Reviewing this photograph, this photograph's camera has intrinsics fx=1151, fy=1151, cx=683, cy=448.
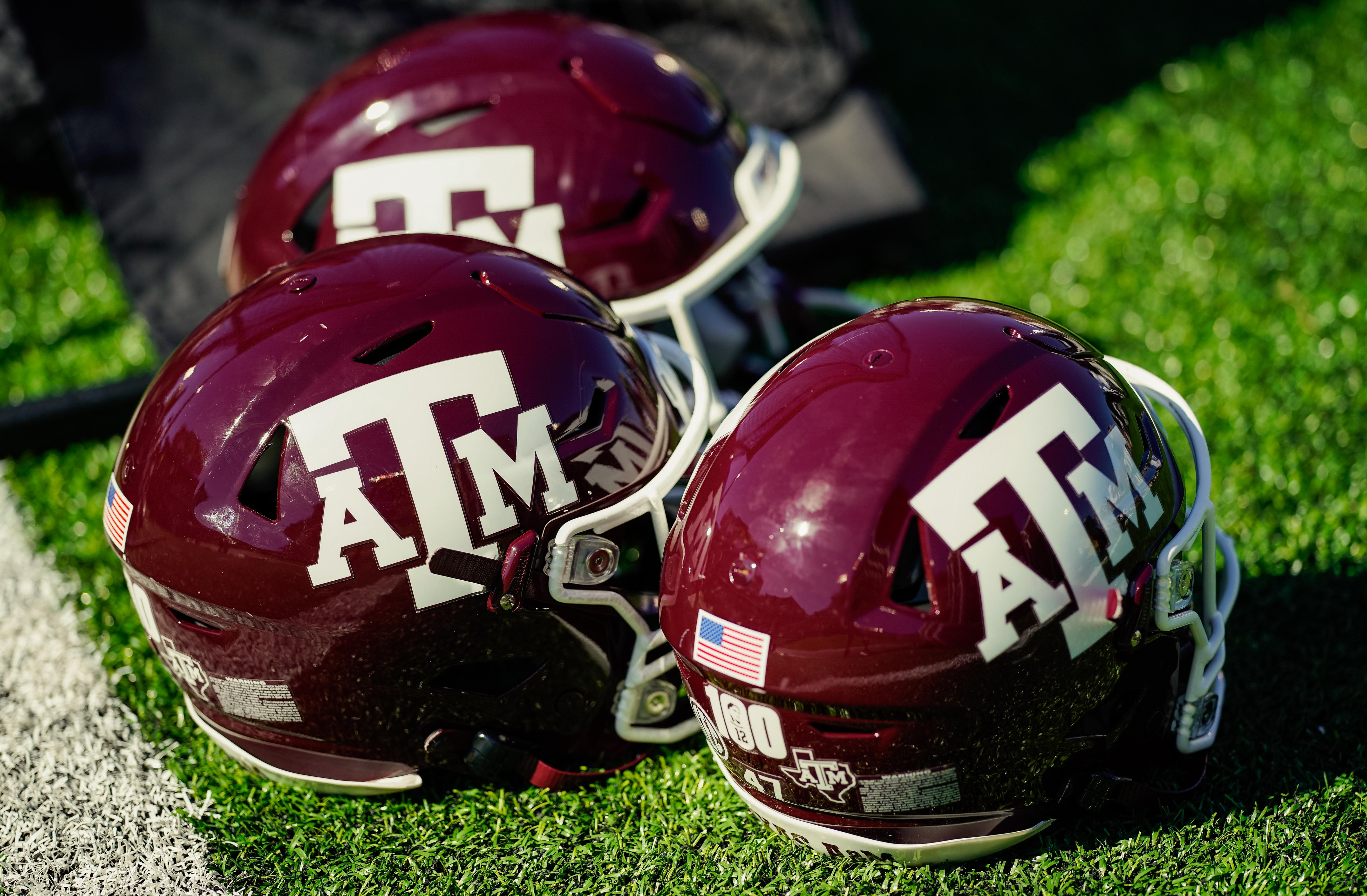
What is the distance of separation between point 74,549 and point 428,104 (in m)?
1.47

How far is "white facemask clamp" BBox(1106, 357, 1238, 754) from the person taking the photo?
1835mm

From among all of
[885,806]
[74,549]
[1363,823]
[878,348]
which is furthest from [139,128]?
[1363,823]

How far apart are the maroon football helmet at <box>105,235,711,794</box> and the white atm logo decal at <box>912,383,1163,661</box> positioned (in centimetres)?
57

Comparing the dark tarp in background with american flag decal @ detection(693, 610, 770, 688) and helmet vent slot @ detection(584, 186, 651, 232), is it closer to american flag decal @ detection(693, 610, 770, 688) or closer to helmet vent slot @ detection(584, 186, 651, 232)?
helmet vent slot @ detection(584, 186, 651, 232)

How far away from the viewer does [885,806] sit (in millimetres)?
1890

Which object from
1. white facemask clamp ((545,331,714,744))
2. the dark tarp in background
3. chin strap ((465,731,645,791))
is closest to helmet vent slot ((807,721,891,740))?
white facemask clamp ((545,331,714,744))

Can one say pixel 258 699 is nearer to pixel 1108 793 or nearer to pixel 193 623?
pixel 193 623

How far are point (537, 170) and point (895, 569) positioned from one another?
125 cm

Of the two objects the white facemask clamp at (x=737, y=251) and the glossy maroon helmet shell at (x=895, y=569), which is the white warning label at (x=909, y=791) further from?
the white facemask clamp at (x=737, y=251)

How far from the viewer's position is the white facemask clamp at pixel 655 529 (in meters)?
1.99

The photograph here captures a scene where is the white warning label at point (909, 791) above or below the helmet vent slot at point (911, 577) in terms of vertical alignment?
below

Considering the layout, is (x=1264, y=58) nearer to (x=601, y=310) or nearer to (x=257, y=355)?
(x=601, y=310)

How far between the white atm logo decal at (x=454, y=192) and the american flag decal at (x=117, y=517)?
724 millimetres

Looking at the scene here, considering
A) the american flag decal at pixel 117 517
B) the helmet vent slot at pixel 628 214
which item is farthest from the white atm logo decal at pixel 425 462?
the helmet vent slot at pixel 628 214
